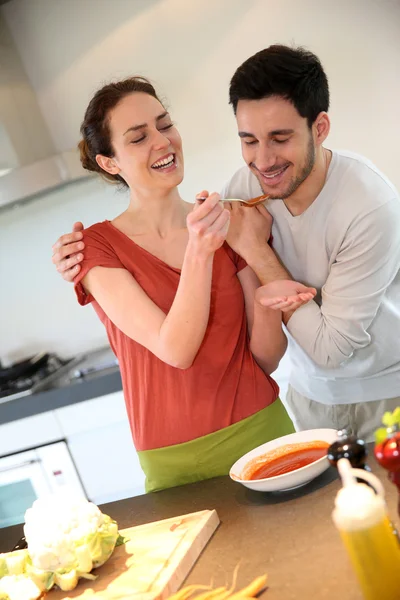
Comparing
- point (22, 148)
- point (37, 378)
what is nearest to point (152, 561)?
point (37, 378)

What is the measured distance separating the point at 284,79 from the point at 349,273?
0.48 metres

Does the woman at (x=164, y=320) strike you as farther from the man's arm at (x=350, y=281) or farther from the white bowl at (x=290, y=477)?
the white bowl at (x=290, y=477)

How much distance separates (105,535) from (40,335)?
2.54m

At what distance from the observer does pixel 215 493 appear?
1.47m

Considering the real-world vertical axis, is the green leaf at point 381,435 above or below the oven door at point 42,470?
above

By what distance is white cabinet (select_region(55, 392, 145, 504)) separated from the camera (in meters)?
2.99

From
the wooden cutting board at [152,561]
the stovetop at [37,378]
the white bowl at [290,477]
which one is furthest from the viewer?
the stovetop at [37,378]

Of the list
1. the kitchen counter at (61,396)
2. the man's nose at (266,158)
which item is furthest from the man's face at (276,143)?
the kitchen counter at (61,396)

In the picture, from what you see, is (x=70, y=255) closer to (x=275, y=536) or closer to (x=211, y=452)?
(x=211, y=452)

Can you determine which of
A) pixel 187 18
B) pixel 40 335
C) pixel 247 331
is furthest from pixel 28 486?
pixel 187 18

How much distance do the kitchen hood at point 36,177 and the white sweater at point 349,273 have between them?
146 cm

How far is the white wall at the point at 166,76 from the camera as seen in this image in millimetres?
3098

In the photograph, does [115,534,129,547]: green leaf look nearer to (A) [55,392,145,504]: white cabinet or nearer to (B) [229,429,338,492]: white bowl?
(B) [229,429,338,492]: white bowl

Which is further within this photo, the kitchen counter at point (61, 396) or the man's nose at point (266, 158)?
the kitchen counter at point (61, 396)
